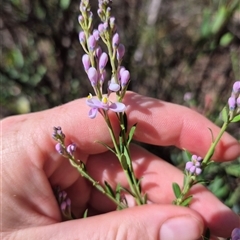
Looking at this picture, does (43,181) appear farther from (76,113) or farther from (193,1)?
(193,1)

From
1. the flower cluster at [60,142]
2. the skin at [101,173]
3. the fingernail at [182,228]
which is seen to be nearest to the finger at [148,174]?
the skin at [101,173]

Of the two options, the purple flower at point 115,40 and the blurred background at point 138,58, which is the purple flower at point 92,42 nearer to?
the purple flower at point 115,40

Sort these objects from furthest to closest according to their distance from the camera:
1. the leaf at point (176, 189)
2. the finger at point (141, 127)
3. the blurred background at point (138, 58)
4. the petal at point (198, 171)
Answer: the blurred background at point (138, 58) → the finger at point (141, 127) → the leaf at point (176, 189) → the petal at point (198, 171)

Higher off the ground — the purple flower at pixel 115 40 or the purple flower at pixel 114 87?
the purple flower at pixel 115 40

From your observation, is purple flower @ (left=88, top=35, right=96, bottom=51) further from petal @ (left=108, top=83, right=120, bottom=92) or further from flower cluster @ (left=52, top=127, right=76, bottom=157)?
flower cluster @ (left=52, top=127, right=76, bottom=157)

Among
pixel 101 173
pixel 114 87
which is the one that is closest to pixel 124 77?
pixel 114 87

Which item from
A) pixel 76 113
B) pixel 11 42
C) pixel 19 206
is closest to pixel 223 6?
pixel 76 113
